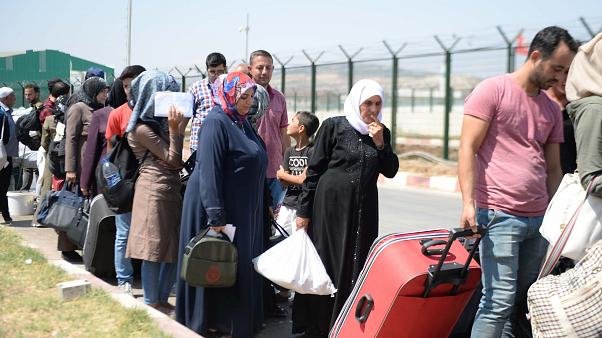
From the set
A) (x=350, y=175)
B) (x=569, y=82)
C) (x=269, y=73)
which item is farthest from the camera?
(x=269, y=73)

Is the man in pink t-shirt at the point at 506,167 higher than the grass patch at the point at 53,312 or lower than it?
higher

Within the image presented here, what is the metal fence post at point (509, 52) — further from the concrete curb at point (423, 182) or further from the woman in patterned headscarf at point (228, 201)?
the woman in patterned headscarf at point (228, 201)

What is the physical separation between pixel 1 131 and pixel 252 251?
537 centimetres

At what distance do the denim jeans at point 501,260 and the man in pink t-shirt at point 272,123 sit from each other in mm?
2745

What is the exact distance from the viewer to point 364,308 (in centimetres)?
367

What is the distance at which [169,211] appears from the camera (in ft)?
16.6

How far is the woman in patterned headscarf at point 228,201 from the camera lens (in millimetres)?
4309

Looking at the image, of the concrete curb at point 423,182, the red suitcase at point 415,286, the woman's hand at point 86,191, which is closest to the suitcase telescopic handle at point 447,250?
the red suitcase at point 415,286

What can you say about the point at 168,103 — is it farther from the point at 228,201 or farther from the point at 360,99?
the point at 360,99

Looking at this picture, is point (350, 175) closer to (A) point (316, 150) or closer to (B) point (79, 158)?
(A) point (316, 150)

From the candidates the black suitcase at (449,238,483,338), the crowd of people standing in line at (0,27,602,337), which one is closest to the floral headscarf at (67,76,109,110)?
the crowd of people standing in line at (0,27,602,337)

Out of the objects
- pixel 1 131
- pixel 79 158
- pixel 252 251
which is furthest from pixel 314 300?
pixel 1 131

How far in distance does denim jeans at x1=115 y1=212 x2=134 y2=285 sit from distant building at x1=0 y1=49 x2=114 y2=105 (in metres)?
12.6

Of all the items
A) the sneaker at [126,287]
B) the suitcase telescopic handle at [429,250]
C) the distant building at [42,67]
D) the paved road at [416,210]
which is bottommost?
the paved road at [416,210]
